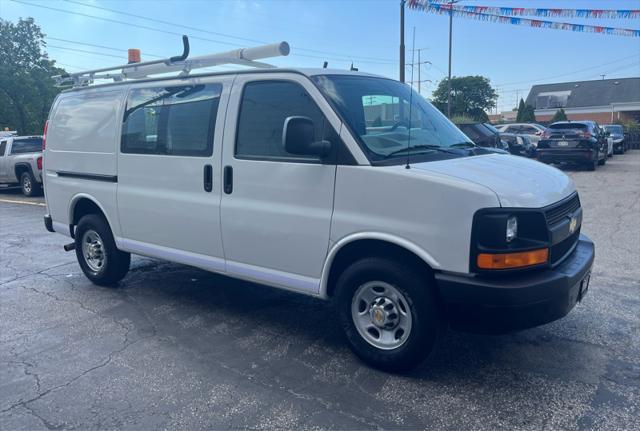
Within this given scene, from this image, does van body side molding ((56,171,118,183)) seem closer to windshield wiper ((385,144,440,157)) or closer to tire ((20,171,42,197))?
windshield wiper ((385,144,440,157))

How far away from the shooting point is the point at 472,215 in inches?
122

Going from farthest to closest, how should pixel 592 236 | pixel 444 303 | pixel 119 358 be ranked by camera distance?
1. pixel 592 236
2. pixel 119 358
3. pixel 444 303

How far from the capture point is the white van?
10.4ft

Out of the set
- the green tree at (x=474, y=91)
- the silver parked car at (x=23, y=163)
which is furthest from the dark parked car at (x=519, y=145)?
the green tree at (x=474, y=91)

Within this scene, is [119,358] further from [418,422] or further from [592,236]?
[592,236]

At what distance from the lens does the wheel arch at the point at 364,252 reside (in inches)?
131

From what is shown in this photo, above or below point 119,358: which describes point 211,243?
above

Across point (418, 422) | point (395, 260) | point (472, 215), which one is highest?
point (472, 215)

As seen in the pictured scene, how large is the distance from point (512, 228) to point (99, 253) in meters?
4.57

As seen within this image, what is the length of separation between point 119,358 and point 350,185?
225cm

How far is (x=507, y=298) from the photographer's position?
3.07m

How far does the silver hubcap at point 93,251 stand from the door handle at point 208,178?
2.00 m

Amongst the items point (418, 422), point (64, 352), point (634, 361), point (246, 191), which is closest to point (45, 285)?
point (64, 352)

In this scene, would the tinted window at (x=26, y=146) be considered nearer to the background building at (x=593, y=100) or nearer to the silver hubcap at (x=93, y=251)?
the silver hubcap at (x=93, y=251)
